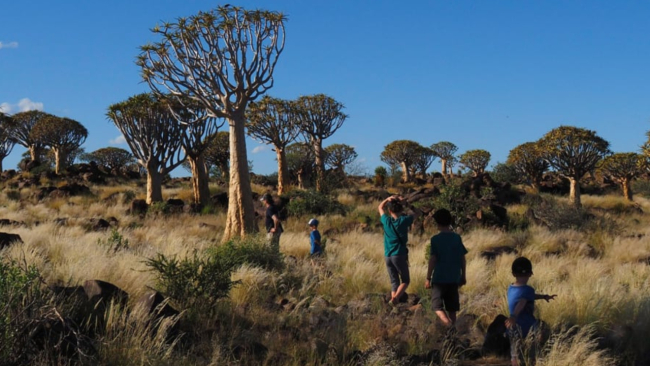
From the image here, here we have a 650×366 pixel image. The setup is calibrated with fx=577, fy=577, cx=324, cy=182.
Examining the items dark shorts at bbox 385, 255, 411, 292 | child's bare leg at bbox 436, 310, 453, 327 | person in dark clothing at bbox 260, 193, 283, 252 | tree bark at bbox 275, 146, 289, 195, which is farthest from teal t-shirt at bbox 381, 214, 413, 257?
tree bark at bbox 275, 146, 289, 195

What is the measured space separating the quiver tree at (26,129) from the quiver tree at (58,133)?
814 millimetres

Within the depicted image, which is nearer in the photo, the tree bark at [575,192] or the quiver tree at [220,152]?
the tree bark at [575,192]

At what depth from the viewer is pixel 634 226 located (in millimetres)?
18844

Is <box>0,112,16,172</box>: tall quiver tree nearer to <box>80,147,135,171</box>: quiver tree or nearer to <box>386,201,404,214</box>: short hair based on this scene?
<box>80,147,135,171</box>: quiver tree

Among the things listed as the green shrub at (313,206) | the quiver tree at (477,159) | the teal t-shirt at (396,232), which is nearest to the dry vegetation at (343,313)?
the teal t-shirt at (396,232)

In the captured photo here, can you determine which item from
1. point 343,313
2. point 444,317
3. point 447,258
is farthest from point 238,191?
point 444,317

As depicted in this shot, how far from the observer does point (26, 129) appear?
41.4m

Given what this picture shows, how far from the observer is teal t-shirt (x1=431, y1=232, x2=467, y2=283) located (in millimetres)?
6309

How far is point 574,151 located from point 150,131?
689 inches

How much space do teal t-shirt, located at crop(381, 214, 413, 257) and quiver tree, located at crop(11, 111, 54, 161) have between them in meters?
38.8

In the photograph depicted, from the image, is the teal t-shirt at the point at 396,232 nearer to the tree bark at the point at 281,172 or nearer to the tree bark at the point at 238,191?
the tree bark at the point at 238,191

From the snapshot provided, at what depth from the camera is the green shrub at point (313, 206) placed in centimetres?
2059

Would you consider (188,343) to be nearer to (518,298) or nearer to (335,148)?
(518,298)

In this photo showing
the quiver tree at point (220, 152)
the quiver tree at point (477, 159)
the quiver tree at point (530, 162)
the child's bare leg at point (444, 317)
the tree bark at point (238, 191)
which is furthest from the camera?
the quiver tree at point (477, 159)
